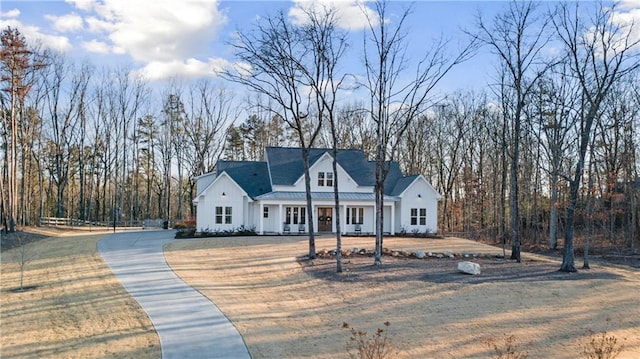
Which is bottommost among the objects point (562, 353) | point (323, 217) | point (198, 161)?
point (562, 353)

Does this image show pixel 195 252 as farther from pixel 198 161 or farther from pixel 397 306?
pixel 198 161

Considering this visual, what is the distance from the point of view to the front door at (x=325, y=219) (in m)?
33.0

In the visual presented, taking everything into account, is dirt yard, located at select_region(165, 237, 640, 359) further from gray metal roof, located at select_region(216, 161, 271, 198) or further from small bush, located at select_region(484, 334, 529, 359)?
gray metal roof, located at select_region(216, 161, 271, 198)

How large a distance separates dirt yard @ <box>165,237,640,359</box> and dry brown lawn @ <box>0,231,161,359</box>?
7.31 ft

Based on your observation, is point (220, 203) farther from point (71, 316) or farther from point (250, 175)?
point (71, 316)

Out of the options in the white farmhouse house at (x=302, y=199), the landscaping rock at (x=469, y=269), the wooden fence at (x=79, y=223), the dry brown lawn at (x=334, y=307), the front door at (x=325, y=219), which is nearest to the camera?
the dry brown lawn at (x=334, y=307)

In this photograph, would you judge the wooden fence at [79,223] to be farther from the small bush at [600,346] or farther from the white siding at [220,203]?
the small bush at [600,346]

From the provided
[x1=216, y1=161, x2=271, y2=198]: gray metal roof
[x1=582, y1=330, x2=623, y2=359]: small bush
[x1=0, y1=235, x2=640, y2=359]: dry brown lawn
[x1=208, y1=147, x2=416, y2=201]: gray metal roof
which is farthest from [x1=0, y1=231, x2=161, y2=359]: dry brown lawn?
[x1=208, y1=147, x2=416, y2=201]: gray metal roof

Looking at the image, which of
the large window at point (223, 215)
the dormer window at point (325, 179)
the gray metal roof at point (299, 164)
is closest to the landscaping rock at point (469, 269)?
the gray metal roof at point (299, 164)

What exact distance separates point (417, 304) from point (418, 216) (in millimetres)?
20637

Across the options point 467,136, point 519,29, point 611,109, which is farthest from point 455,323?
point 467,136

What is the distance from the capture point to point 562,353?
9812 mm

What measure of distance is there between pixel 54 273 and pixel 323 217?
1798cm

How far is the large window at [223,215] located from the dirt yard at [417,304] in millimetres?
10174
